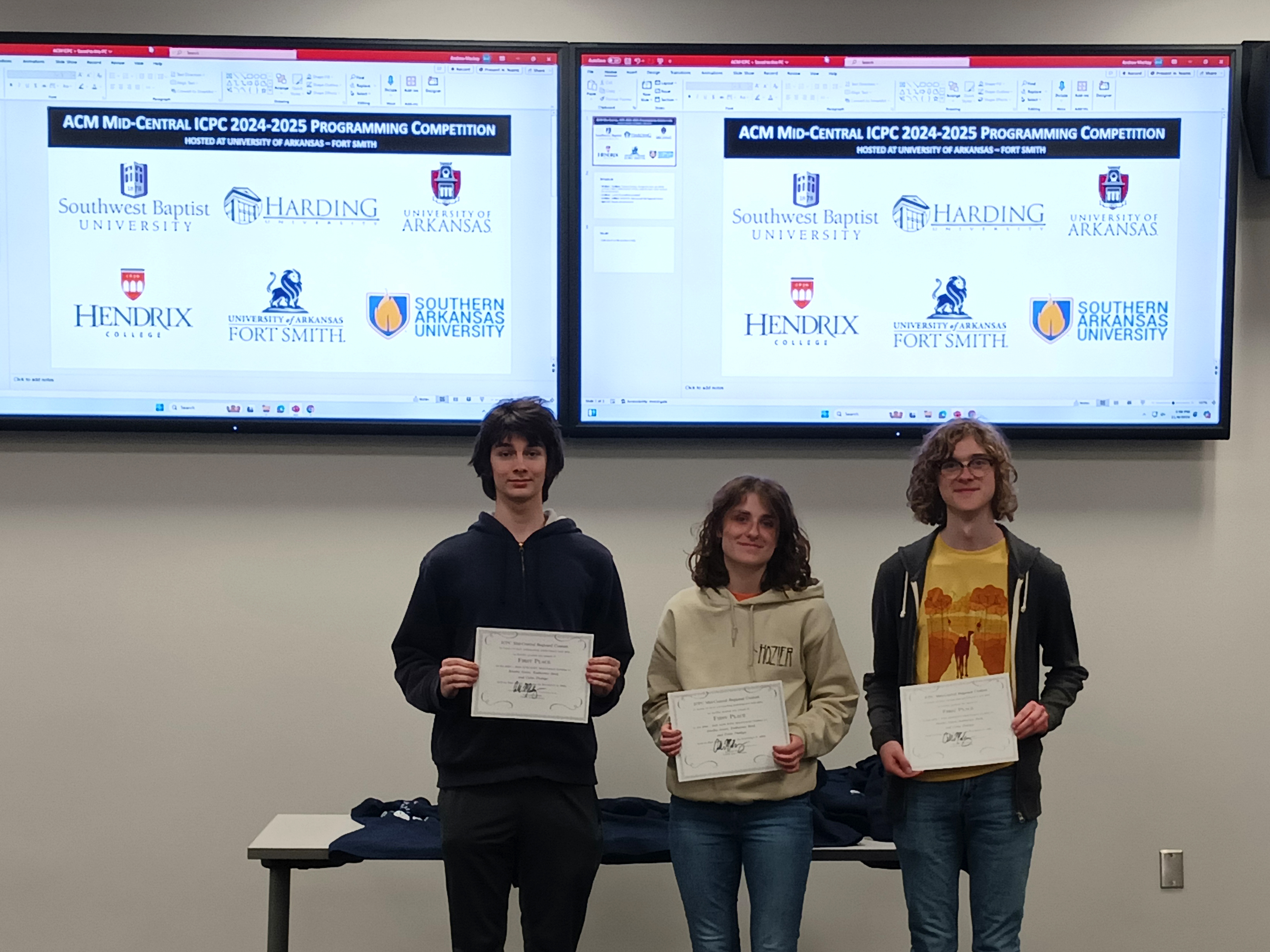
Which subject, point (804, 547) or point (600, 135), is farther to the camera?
point (600, 135)

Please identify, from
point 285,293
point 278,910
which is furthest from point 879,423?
point 278,910

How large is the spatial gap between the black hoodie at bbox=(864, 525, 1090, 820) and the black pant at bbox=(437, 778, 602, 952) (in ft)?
2.30

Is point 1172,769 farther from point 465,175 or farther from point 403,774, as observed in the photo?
point 465,175

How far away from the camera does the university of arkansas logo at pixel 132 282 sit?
308 cm

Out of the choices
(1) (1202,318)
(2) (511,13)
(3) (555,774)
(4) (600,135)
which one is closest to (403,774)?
(3) (555,774)

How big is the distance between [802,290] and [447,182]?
1.08 metres

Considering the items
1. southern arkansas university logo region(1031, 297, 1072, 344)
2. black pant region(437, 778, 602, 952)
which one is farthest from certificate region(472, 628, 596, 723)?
southern arkansas university logo region(1031, 297, 1072, 344)

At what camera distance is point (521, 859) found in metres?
2.32

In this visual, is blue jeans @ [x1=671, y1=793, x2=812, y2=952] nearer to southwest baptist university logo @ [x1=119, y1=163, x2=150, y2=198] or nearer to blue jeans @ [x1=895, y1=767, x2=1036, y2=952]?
blue jeans @ [x1=895, y1=767, x2=1036, y2=952]

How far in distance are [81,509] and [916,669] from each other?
2.44 m

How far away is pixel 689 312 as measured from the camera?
123 inches

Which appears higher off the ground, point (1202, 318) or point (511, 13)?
point (511, 13)

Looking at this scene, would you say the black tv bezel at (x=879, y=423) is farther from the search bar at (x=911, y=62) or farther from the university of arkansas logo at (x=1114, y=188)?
the university of arkansas logo at (x=1114, y=188)

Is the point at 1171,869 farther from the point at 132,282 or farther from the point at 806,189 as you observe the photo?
the point at 132,282
